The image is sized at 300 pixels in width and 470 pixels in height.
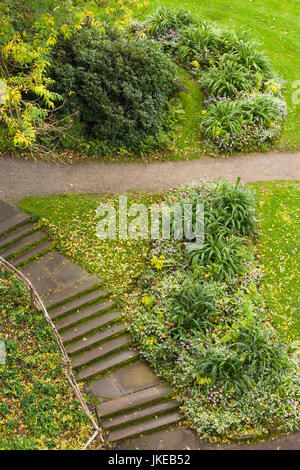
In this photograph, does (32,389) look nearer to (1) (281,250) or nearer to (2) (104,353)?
(2) (104,353)

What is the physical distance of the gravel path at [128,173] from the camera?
1328 cm

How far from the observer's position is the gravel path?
523 inches

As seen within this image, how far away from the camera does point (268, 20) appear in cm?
1994

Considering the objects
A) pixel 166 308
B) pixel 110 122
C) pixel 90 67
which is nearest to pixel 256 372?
pixel 166 308

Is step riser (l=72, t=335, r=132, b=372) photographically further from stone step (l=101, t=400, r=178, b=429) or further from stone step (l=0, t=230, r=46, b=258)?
stone step (l=0, t=230, r=46, b=258)

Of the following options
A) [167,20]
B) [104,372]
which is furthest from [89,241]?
[167,20]

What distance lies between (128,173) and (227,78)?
5466 millimetres

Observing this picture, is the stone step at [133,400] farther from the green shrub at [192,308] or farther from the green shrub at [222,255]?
the green shrub at [222,255]

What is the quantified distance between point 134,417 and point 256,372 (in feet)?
9.50

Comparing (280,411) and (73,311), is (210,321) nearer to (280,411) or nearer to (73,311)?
(280,411)

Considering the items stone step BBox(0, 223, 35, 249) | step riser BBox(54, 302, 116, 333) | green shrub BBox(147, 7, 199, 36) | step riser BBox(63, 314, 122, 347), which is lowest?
step riser BBox(63, 314, 122, 347)

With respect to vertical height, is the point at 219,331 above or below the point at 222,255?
below

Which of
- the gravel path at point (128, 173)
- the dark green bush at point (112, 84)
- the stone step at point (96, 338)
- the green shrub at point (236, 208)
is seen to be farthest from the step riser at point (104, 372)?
the dark green bush at point (112, 84)

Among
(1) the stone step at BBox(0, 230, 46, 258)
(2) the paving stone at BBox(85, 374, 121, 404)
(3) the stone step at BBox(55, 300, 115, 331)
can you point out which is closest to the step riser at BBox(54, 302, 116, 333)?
(3) the stone step at BBox(55, 300, 115, 331)
